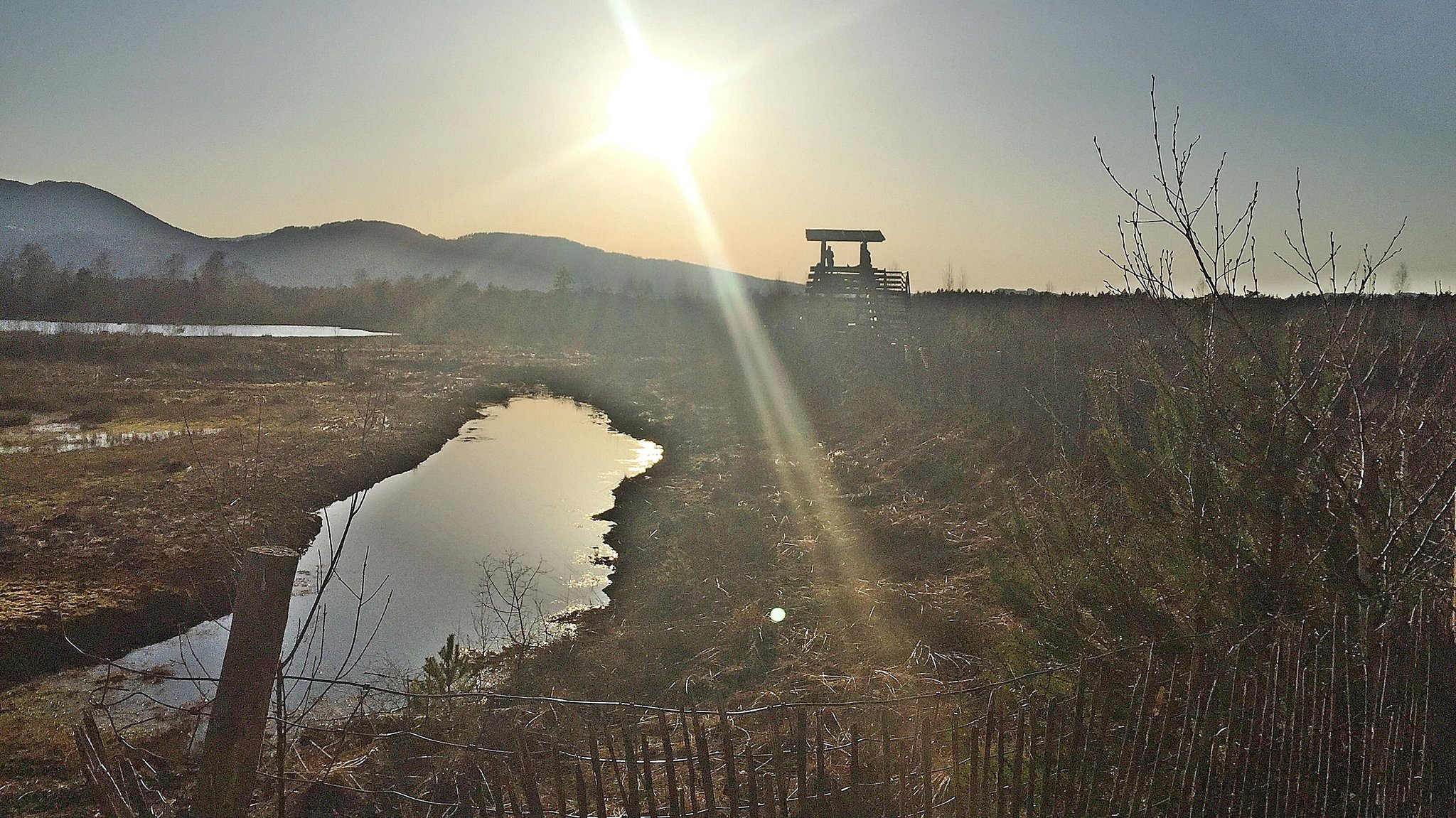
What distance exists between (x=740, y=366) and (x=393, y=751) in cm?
3043

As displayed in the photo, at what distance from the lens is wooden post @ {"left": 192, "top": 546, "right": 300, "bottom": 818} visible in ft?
9.49

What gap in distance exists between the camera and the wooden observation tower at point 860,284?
32288 millimetres

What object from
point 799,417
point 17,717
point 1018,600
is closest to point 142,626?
point 17,717

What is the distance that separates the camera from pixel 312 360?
48469 mm

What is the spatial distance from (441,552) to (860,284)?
20777 millimetres

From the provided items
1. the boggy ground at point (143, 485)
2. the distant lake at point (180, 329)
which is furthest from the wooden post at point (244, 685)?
the distant lake at point (180, 329)

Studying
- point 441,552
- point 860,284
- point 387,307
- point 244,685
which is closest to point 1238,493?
point 244,685

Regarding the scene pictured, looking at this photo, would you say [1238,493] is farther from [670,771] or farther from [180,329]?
[180,329]

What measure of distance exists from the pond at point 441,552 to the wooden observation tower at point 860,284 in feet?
31.0

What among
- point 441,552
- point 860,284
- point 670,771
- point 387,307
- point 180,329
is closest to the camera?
point 670,771

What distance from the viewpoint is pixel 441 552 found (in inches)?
640

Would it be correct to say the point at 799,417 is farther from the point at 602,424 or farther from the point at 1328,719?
the point at 1328,719

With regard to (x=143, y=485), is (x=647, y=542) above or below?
below

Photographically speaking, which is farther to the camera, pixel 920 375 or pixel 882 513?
pixel 920 375
